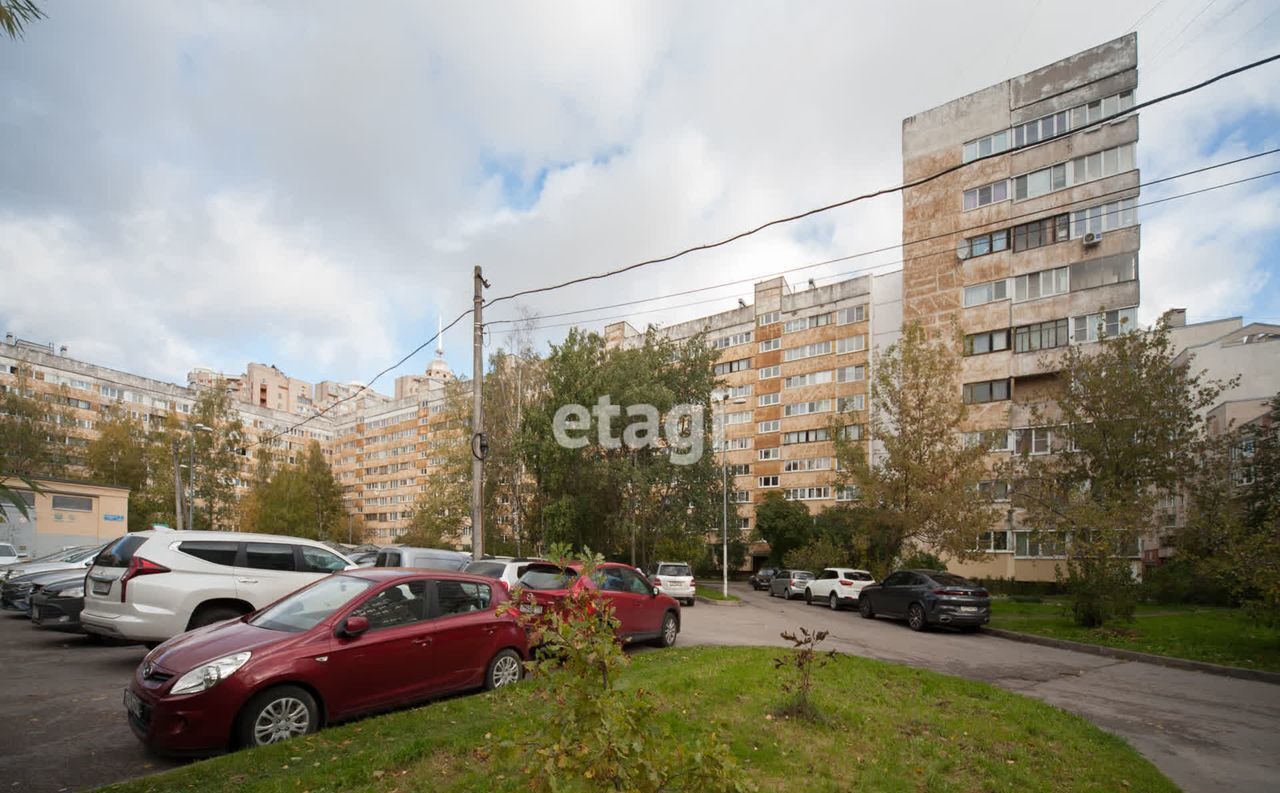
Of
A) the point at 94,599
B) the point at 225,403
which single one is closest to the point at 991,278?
the point at 94,599

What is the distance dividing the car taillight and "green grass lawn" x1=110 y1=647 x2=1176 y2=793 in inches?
203

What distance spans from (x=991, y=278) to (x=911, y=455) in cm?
1867

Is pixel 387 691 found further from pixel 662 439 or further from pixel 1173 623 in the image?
pixel 662 439

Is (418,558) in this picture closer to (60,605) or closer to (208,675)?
(60,605)

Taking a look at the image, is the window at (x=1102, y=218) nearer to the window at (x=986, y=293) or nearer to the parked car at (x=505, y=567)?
the window at (x=986, y=293)

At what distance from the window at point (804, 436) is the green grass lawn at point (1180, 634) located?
3111 cm

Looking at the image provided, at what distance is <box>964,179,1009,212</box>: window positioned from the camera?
38750mm

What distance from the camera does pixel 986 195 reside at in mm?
39312

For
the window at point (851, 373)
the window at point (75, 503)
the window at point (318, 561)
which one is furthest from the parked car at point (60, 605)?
the window at point (851, 373)

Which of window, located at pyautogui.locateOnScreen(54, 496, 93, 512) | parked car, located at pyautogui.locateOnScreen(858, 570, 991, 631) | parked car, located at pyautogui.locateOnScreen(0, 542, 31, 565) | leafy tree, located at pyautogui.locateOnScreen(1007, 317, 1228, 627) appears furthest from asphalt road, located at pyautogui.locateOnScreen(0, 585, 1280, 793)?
window, located at pyautogui.locateOnScreen(54, 496, 93, 512)

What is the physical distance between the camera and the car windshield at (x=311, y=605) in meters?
6.64

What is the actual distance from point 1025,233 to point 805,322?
19.9 metres

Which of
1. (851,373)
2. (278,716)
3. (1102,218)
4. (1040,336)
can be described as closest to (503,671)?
(278,716)

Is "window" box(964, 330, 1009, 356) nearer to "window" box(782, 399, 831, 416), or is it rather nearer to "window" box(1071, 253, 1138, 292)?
"window" box(1071, 253, 1138, 292)
